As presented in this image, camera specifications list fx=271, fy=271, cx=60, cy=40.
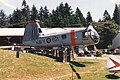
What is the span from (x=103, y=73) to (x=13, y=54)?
1145 centimetres

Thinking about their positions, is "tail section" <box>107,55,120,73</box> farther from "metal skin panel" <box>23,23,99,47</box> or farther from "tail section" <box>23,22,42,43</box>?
"tail section" <box>23,22,42,43</box>

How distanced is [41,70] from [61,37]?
442 inches

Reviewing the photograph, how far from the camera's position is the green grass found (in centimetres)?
2800

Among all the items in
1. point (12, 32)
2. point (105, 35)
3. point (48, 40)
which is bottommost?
point (48, 40)

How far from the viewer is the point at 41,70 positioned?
98.9 ft

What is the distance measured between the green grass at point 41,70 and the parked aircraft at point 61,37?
16.5ft

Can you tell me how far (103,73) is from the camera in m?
31.5

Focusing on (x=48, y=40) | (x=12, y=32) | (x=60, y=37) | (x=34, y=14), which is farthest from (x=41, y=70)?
(x=34, y=14)

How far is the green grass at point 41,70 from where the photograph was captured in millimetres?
27998

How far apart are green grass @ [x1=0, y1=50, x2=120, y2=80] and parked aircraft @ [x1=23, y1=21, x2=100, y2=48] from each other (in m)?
5.03

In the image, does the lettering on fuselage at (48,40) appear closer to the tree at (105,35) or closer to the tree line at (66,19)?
the tree line at (66,19)

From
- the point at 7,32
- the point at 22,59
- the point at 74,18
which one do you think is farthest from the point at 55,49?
the point at 74,18

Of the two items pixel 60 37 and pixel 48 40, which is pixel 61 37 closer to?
pixel 60 37

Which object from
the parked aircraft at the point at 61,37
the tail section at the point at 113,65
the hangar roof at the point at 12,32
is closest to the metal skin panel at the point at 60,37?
the parked aircraft at the point at 61,37
